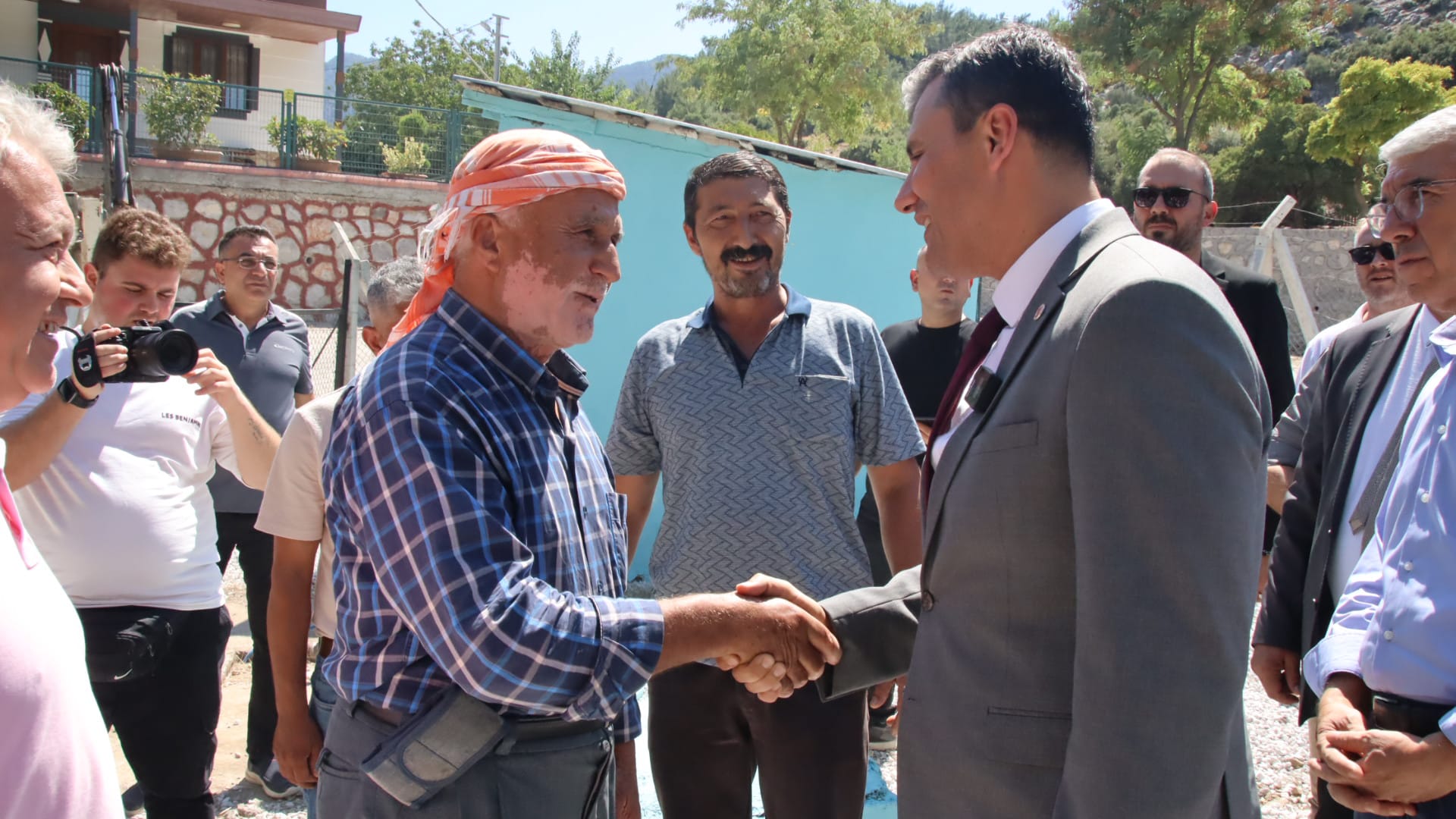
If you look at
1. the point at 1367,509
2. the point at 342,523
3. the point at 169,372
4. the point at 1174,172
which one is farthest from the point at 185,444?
the point at 1174,172

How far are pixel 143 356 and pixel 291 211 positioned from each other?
15074 mm

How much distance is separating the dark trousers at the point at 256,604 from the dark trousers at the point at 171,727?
1029 mm

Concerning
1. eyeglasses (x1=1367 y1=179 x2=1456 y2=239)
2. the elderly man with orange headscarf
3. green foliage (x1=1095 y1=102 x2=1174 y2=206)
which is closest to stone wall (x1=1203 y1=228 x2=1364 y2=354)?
green foliage (x1=1095 y1=102 x2=1174 y2=206)

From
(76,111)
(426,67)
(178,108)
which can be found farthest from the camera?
(426,67)

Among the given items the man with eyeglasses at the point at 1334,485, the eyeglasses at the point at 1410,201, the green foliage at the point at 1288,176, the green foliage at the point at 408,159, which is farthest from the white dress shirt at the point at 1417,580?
the green foliage at the point at 1288,176

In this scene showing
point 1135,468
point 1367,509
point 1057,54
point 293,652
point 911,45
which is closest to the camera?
point 1135,468

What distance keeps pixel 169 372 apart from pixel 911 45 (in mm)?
28079

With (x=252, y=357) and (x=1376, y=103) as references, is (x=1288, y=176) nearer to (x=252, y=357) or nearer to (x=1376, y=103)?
(x=1376, y=103)

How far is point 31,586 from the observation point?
1403 mm

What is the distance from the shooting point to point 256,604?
463 centimetres

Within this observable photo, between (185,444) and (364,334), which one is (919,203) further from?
(185,444)

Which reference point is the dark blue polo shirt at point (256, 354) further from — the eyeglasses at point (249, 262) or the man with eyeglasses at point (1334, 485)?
the man with eyeglasses at point (1334, 485)

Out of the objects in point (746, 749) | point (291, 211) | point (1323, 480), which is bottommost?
point (746, 749)

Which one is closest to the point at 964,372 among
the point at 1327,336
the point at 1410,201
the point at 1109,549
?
the point at 1109,549
